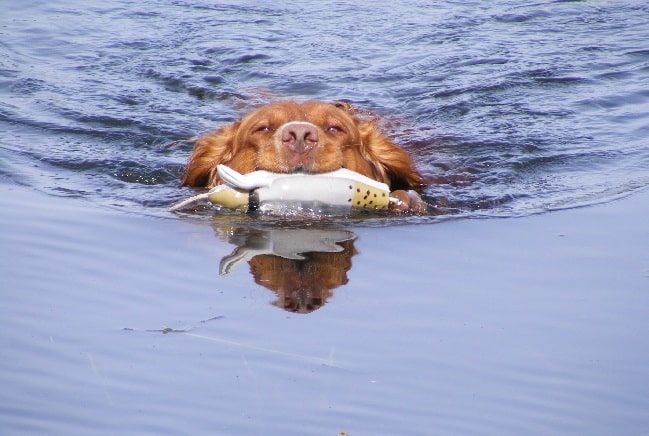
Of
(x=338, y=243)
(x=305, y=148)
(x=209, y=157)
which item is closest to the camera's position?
(x=338, y=243)

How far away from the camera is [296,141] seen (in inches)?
219

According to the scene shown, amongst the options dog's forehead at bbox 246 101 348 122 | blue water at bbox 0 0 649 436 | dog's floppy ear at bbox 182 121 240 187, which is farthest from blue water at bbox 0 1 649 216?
dog's forehead at bbox 246 101 348 122

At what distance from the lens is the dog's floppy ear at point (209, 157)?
6645 millimetres

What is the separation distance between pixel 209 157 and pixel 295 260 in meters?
1.99

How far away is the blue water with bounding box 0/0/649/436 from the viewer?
338cm

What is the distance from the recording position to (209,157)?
22.2ft

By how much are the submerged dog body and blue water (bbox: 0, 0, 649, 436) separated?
225 mm

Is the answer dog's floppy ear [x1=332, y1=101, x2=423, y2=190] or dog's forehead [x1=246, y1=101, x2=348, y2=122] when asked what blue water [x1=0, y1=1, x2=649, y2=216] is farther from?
dog's forehead [x1=246, y1=101, x2=348, y2=122]

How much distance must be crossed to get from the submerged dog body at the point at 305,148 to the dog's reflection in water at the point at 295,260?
14.6 inches

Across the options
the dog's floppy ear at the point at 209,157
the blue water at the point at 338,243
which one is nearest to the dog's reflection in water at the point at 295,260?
the blue water at the point at 338,243

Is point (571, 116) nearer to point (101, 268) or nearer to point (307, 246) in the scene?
point (307, 246)

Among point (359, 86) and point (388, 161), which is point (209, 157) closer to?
point (388, 161)

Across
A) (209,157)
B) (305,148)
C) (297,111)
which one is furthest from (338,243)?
(209,157)

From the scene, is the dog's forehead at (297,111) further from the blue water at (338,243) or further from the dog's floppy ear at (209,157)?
the blue water at (338,243)
